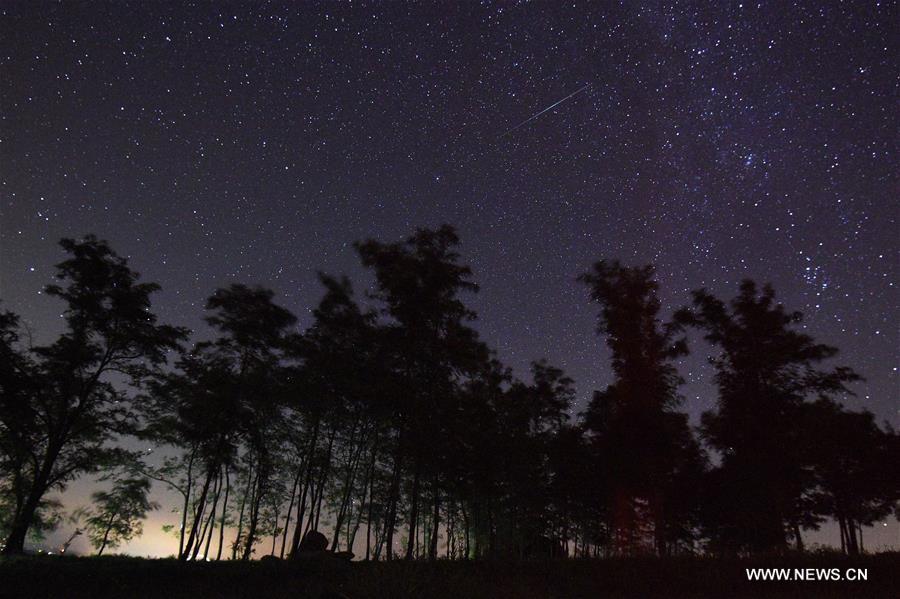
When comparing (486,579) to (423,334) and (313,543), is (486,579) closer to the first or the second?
(423,334)

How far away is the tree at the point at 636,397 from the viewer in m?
26.0

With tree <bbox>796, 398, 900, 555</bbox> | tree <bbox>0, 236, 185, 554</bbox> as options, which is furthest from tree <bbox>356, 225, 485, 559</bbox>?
tree <bbox>796, 398, 900, 555</bbox>

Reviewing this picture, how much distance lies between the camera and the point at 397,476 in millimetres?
25016

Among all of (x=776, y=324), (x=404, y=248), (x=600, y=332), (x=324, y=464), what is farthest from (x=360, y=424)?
(x=776, y=324)

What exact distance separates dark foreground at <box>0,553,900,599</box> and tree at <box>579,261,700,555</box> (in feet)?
34.1

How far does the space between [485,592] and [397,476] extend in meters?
15.1

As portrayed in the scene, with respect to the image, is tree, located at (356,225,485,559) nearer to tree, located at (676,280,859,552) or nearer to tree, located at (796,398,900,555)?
tree, located at (676,280,859,552)

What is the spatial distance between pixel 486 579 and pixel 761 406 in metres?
18.5

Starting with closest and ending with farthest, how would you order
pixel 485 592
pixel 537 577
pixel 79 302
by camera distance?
pixel 485 592 < pixel 537 577 < pixel 79 302

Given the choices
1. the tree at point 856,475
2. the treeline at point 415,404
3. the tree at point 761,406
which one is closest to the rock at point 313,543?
the treeline at point 415,404

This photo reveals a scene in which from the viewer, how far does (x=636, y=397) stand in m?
26.0

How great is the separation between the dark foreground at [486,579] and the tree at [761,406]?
9349 millimetres

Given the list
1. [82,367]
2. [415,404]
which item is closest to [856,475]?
[415,404]

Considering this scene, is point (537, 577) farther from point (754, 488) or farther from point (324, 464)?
point (324, 464)
